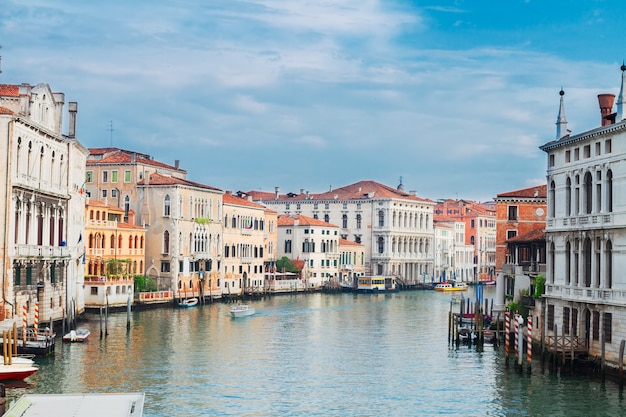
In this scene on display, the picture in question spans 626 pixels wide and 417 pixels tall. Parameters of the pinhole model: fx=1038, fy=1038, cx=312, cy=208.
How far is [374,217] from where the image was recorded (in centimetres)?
8244

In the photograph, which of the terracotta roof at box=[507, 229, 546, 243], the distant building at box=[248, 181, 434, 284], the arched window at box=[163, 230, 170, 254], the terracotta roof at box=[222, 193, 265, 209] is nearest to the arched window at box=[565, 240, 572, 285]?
the terracotta roof at box=[507, 229, 546, 243]

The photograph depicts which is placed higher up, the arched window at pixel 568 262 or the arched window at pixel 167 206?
the arched window at pixel 167 206

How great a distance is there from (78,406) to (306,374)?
471 inches

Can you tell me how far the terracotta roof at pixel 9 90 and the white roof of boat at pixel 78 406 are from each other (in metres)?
18.8

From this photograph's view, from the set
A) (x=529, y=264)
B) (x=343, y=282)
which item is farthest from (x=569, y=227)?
(x=343, y=282)

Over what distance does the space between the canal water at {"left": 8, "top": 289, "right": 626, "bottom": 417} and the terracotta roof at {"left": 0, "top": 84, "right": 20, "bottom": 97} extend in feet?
26.0

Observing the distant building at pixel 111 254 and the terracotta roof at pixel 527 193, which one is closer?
the terracotta roof at pixel 527 193

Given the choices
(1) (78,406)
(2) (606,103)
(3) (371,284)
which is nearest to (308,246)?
(3) (371,284)

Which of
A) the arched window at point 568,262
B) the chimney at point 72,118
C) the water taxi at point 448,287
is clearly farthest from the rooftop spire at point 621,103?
the water taxi at point 448,287

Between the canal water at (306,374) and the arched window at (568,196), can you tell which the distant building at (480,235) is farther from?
the arched window at (568,196)

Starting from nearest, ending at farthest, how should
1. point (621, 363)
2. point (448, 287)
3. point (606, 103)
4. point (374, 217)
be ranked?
point (621, 363), point (606, 103), point (448, 287), point (374, 217)

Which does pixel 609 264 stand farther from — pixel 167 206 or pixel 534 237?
pixel 167 206

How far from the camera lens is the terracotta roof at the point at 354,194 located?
83.1 meters

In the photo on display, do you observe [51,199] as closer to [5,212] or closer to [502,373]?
[5,212]
